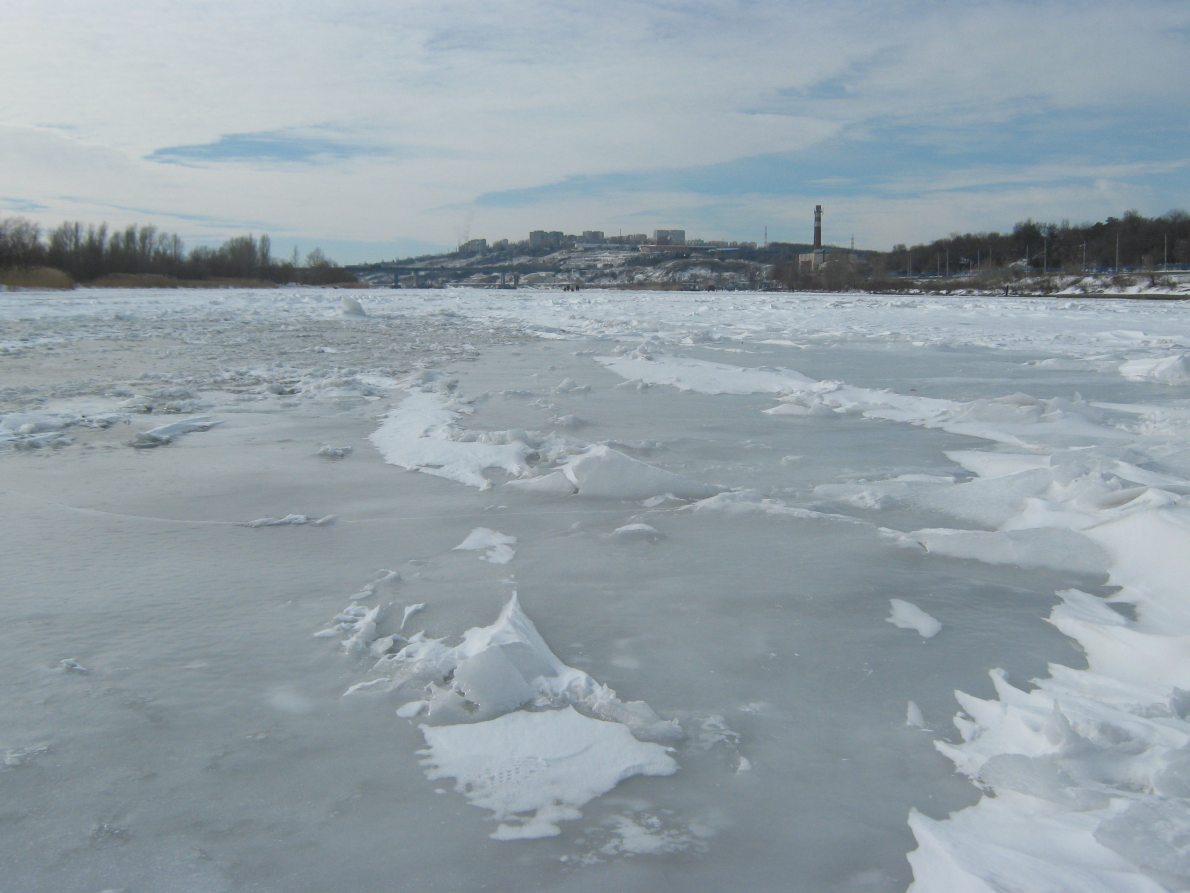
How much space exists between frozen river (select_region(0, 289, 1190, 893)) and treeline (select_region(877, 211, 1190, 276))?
6076 cm

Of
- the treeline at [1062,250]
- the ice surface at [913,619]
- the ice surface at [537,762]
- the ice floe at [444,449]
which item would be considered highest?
the treeline at [1062,250]

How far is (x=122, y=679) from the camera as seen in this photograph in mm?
2221

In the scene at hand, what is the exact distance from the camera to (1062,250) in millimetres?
69562

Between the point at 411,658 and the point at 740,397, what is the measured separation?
568cm

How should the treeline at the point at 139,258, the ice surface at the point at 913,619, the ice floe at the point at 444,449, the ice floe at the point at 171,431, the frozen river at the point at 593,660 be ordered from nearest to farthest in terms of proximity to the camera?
the frozen river at the point at 593,660, the ice surface at the point at 913,619, the ice floe at the point at 444,449, the ice floe at the point at 171,431, the treeline at the point at 139,258

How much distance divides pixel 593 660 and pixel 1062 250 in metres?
77.6

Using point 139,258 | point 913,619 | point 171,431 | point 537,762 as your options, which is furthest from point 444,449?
point 139,258

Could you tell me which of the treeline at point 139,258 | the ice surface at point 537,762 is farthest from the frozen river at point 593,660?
the treeline at point 139,258

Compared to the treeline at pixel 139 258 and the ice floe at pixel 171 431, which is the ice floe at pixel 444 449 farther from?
the treeline at pixel 139 258

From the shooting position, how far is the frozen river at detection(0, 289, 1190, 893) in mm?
1611

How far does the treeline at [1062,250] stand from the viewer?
196 ft

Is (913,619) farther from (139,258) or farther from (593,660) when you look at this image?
(139,258)

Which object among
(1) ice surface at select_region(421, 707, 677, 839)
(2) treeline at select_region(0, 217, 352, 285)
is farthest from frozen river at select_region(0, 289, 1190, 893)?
(2) treeline at select_region(0, 217, 352, 285)

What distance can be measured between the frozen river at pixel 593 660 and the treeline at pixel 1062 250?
60.8m
